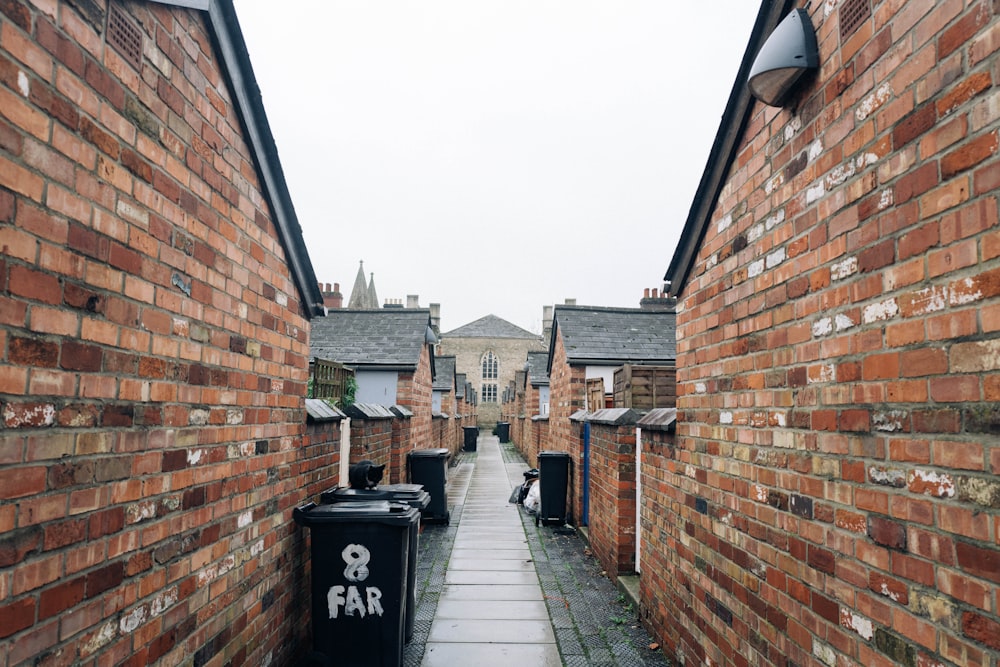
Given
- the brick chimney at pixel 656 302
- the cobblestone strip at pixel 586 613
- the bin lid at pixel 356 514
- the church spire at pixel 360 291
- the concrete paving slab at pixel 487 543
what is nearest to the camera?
the bin lid at pixel 356 514

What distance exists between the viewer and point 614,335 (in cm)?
1338

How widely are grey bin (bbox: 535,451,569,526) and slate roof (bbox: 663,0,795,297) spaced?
5.19 meters

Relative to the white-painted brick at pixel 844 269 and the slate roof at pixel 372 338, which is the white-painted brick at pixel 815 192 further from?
the slate roof at pixel 372 338

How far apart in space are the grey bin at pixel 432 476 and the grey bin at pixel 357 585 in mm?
5241

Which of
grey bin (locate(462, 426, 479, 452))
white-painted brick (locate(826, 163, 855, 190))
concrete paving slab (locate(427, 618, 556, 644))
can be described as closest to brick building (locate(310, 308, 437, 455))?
concrete paving slab (locate(427, 618, 556, 644))

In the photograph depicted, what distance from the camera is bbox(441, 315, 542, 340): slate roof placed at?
177 feet

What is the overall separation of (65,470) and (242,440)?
129 centimetres

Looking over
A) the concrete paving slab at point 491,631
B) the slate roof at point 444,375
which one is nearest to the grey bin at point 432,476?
the concrete paving slab at point 491,631

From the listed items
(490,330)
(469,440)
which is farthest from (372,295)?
(469,440)

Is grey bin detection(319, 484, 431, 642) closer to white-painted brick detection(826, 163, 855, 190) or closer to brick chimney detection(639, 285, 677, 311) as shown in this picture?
white-painted brick detection(826, 163, 855, 190)

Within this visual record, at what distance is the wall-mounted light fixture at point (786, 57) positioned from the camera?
2.46 m

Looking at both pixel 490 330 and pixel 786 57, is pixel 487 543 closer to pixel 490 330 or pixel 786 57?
pixel 786 57

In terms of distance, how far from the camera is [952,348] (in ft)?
5.43

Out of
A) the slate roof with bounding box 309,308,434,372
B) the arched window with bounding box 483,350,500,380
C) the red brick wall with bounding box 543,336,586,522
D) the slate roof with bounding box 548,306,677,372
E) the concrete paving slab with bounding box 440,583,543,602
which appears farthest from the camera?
the arched window with bounding box 483,350,500,380
